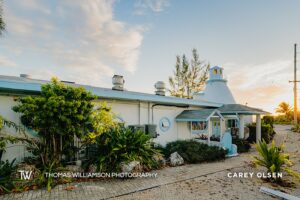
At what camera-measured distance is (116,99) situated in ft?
28.3

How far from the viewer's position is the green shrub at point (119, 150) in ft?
21.6

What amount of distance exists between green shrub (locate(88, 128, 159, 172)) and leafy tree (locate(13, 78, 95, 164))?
1.00 m

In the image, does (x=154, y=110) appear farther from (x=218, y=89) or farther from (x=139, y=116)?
(x=218, y=89)

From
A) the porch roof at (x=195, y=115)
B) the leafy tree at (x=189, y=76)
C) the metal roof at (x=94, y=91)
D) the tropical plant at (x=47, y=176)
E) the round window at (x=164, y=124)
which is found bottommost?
the tropical plant at (x=47, y=176)

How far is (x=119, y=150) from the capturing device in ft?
22.3

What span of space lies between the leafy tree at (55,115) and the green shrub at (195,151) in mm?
4867

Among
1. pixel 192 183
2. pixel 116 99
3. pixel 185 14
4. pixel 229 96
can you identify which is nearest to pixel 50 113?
pixel 116 99

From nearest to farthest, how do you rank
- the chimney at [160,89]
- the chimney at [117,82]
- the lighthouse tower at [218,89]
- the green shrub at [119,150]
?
the green shrub at [119,150]
the chimney at [117,82]
the chimney at [160,89]
the lighthouse tower at [218,89]

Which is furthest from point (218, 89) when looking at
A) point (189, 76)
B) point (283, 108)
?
Result: point (283, 108)

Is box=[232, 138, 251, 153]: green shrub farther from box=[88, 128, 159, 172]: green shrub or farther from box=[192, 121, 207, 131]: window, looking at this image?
box=[88, 128, 159, 172]: green shrub

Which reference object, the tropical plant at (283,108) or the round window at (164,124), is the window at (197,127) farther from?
the tropical plant at (283,108)

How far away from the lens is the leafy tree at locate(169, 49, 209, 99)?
27.9 meters


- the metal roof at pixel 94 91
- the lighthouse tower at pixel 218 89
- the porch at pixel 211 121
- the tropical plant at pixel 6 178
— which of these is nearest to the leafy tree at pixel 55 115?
the metal roof at pixel 94 91

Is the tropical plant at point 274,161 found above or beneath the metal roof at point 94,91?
beneath
